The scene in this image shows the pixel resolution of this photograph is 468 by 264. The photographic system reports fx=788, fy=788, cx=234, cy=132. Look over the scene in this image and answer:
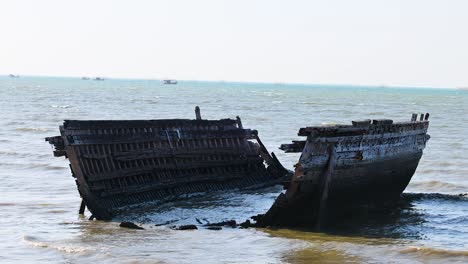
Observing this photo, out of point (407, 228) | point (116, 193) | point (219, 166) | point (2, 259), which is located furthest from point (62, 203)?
point (407, 228)

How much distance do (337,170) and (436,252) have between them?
285 centimetres

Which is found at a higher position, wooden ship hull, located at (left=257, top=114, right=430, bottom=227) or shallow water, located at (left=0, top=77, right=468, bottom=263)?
wooden ship hull, located at (left=257, top=114, right=430, bottom=227)

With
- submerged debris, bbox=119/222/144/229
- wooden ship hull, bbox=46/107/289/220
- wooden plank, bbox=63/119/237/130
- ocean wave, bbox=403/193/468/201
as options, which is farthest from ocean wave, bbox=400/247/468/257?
wooden plank, bbox=63/119/237/130

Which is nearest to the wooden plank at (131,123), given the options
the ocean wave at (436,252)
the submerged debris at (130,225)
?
the submerged debris at (130,225)

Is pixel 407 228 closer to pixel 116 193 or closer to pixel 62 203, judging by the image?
pixel 116 193

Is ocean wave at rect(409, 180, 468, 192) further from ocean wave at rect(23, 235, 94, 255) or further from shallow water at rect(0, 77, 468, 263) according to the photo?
ocean wave at rect(23, 235, 94, 255)

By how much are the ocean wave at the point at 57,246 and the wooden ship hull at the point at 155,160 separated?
87.3 inches

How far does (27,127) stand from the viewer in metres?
48.4

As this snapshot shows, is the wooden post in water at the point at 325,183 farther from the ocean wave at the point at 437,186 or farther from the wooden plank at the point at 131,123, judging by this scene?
the ocean wave at the point at 437,186

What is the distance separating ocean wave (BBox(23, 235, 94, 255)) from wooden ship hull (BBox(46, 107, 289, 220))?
87.3 inches

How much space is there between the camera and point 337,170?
16.6m

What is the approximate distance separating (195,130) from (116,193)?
3.97 meters

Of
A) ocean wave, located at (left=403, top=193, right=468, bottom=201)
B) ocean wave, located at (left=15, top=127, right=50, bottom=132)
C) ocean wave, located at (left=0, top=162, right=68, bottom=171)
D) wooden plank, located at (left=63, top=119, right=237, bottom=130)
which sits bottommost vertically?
ocean wave, located at (left=15, top=127, right=50, bottom=132)

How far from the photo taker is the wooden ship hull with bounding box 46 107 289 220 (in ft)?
56.6
